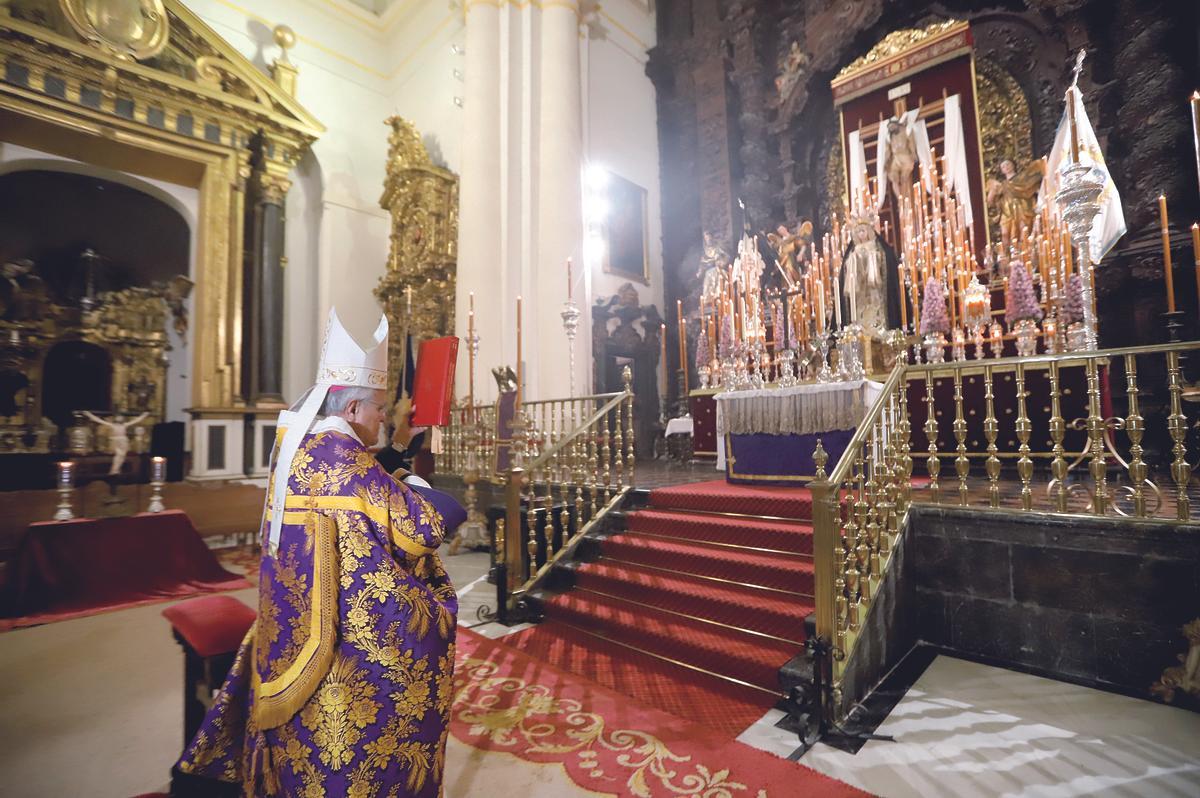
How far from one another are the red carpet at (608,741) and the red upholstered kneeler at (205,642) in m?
1.10

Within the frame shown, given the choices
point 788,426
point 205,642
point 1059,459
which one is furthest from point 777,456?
point 205,642

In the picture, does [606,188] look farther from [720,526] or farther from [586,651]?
[586,651]

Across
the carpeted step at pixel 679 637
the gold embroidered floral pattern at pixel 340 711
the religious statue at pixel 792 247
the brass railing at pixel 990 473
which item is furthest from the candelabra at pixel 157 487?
the religious statue at pixel 792 247

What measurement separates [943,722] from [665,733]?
143 cm

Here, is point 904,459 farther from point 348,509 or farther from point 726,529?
point 348,509

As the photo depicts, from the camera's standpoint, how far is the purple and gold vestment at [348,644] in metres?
1.69

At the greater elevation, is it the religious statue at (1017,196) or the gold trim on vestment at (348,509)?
the religious statue at (1017,196)

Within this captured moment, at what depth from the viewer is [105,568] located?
17.3 ft

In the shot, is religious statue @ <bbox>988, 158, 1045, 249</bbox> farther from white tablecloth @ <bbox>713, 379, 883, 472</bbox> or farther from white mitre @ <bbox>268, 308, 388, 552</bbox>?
white mitre @ <bbox>268, 308, 388, 552</bbox>

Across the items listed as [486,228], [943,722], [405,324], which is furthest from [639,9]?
[943,722]

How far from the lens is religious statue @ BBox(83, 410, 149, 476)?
322 inches

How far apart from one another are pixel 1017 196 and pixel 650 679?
811cm

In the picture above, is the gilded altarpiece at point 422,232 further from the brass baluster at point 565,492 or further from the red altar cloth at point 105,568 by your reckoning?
the brass baluster at point 565,492

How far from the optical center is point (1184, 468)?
295cm
